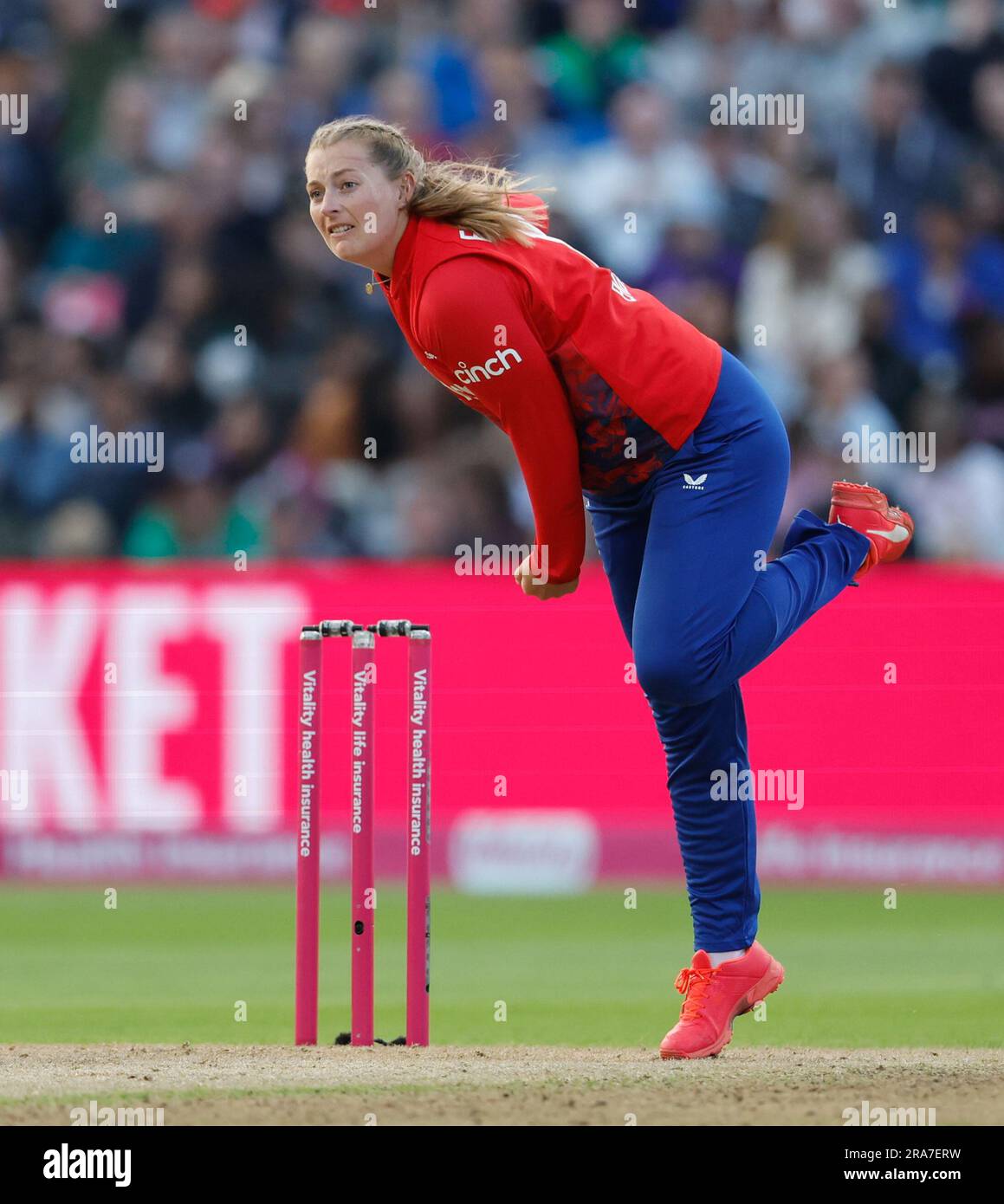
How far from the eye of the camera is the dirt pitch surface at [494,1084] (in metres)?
4.67

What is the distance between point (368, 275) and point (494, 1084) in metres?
8.57

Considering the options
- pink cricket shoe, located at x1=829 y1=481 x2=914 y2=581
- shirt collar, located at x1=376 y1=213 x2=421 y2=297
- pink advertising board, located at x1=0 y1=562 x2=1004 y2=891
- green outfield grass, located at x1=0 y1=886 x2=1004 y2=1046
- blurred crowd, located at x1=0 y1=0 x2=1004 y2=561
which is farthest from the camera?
blurred crowd, located at x1=0 y1=0 x2=1004 y2=561

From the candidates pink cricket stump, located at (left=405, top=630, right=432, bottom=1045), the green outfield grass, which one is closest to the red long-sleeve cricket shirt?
pink cricket stump, located at (left=405, top=630, right=432, bottom=1045)

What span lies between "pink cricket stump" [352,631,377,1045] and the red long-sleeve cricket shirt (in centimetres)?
62

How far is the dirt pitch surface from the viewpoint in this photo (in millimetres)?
4672

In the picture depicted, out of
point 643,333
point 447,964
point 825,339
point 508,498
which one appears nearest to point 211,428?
point 508,498

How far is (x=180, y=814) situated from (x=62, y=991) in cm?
255

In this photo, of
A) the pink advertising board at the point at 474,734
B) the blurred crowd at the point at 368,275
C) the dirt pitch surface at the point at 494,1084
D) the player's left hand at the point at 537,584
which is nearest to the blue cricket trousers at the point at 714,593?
the player's left hand at the point at 537,584

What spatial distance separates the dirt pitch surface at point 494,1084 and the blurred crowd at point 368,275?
6.32 meters

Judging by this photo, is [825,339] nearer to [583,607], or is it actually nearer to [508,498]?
[508,498]

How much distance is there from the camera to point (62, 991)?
7.75 m

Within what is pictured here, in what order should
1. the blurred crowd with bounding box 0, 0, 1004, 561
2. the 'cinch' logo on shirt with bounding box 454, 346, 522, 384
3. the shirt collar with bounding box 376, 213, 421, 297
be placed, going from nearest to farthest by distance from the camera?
the 'cinch' logo on shirt with bounding box 454, 346, 522, 384, the shirt collar with bounding box 376, 213, 421, 297, the blurred crowd with bounding box 0, 0, 1004, 561

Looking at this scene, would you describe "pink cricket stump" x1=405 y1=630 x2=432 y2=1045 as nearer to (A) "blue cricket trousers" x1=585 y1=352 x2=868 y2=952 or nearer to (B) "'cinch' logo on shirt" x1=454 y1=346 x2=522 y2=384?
(A) "blue cricket trousers" x1=585 y1=352 x2=868 y2=952

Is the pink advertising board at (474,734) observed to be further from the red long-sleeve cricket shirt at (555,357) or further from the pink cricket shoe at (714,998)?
the red long-sleeve cricket shirt at (555,357)
